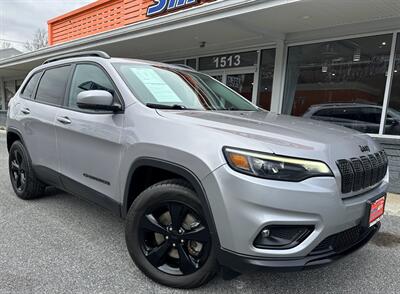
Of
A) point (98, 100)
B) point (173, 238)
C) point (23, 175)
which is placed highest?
point (98, 100)

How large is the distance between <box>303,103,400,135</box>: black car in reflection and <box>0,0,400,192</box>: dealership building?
17 millimetres

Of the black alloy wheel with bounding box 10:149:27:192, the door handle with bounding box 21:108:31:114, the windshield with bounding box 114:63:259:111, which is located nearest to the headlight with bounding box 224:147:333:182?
the windshield with bounding box 114:63:259:111

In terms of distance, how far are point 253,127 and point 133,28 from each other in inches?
254

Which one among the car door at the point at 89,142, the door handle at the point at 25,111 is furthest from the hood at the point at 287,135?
the door handle at the point at 25,111

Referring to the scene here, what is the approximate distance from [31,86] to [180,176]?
297cm

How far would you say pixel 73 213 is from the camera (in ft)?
12.7

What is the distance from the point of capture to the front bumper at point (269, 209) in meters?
1.87

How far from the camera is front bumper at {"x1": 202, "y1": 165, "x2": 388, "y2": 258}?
1.87 m

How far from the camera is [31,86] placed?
424cm

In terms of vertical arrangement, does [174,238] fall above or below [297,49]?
below

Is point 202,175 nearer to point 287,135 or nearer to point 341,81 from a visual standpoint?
point 287,135

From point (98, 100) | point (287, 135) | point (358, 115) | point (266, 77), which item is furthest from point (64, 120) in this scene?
point (266, 77)

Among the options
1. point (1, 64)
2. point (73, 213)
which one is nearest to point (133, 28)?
point (73, 213)

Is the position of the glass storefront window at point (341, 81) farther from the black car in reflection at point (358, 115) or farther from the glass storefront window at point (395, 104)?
the glass storefront window at point (395, 104)
